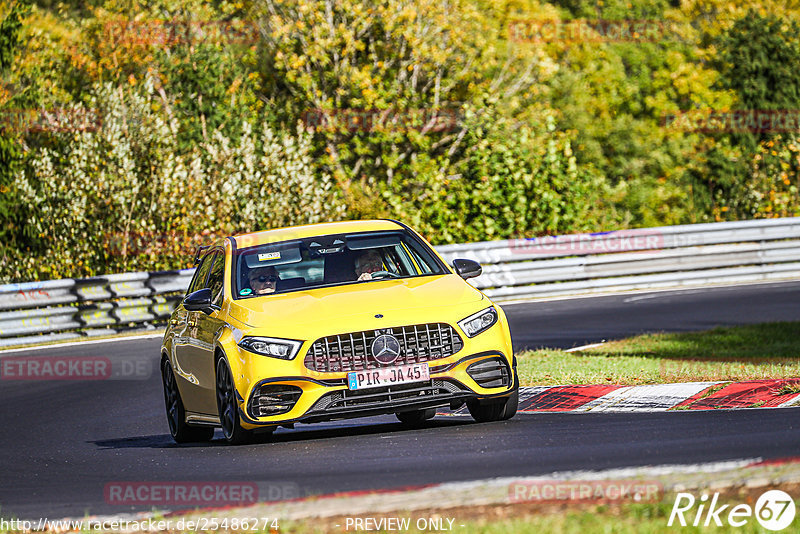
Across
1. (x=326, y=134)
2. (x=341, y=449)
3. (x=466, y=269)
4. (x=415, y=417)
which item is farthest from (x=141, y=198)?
(x=341, y=449)

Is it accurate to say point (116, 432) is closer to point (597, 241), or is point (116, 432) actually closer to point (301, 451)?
point (301, 451)

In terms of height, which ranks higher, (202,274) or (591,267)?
(202,274)

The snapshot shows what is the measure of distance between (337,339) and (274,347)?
441 mm

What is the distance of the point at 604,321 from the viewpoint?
69.0 feet

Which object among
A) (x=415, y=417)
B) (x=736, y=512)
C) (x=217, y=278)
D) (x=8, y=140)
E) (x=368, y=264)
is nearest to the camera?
(x=736, y=512)

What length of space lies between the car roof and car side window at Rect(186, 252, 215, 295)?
50 centimetres

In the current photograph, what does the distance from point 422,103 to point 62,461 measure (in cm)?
2923

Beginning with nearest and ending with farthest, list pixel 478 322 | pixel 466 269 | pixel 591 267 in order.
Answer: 1. pixel 478 322
2. pixel 466 269
3. pixel 591 267

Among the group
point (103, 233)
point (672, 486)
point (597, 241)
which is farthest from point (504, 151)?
point (672, 486)

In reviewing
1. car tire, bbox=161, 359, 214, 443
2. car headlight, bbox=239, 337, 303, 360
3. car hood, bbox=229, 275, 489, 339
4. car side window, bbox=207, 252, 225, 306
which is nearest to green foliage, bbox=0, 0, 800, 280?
car tire, bbox=161, 359, 214, 443

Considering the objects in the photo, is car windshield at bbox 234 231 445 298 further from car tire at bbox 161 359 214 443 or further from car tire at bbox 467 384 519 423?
car tire at bbox 161 359 214 443

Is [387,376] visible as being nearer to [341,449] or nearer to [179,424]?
[341,449]

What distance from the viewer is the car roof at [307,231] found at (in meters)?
11.0

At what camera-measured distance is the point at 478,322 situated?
9.80m
